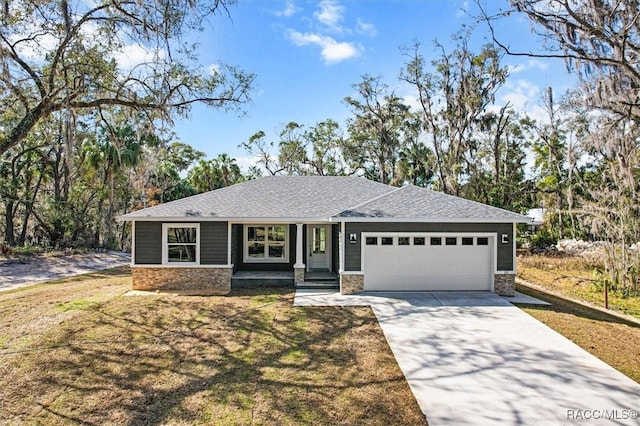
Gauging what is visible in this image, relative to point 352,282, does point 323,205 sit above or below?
above

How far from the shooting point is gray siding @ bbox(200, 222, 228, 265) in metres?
12.4

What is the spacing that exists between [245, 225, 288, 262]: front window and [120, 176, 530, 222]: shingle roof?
3.81 ft

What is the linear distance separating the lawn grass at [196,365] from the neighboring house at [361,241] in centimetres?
216

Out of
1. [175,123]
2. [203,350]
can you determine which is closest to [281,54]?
[175,123]

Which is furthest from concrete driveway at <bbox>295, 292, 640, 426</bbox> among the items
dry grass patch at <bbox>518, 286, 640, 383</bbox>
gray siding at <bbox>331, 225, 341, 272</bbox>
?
gray siding at <bbox>331, 225, 341, 272</bbox>

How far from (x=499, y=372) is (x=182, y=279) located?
969 centimetres

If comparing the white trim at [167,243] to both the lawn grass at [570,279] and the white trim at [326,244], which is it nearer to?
the white trim at [326,244]

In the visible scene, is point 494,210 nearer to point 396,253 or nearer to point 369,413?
point 396,253

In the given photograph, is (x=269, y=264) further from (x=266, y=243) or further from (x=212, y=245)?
(x=212, y=245)

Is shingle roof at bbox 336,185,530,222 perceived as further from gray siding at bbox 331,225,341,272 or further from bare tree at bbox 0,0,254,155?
bare tree at bbox 0,0,254,155

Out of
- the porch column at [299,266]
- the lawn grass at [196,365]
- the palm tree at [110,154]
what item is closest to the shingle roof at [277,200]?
the porch column at [299,266]

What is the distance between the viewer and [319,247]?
1448 centimetres

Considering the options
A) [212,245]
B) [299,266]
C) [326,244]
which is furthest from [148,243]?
[326,244]

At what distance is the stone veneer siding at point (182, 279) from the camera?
12.2m
